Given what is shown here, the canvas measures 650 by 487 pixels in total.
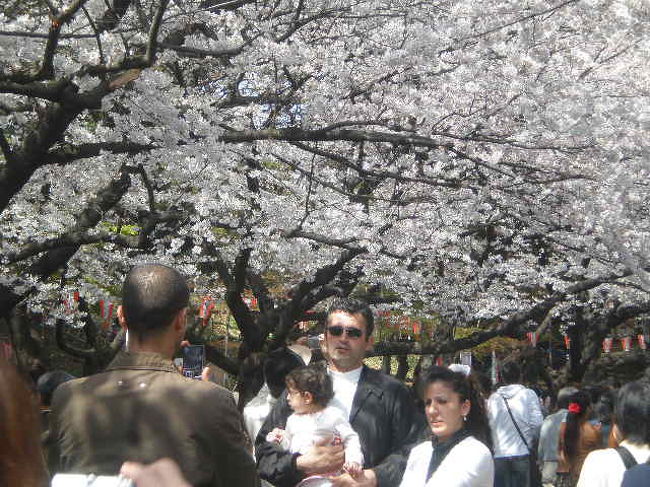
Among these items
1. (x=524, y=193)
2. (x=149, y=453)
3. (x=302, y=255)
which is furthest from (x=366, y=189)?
(x=149, y=453)

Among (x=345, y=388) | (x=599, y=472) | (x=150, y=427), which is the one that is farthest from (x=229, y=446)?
(x=599, y=472)

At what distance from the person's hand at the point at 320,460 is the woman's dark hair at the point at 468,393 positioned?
54 cm

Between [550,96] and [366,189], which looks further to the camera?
[366,189]

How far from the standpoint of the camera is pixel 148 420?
2225 millimetres

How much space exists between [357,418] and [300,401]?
0.87 feet

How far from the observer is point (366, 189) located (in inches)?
434

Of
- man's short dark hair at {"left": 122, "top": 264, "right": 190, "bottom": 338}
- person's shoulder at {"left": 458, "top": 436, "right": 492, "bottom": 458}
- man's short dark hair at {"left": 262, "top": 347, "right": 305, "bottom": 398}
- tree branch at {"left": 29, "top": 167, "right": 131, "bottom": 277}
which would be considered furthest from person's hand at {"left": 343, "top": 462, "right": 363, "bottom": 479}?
tree branch at {"left": 29, "top": 167, "right": 131, "bottom": 277}

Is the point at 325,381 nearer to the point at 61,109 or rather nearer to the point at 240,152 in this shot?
the point at 61,109

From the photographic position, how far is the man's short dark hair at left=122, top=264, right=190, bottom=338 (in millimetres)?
2412

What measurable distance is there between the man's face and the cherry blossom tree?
203cm

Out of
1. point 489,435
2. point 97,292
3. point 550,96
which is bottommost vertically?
point 489,435

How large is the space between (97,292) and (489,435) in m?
7.27

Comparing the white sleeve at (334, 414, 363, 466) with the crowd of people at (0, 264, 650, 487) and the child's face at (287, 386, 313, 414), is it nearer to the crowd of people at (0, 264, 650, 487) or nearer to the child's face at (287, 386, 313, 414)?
the crowd of people at (0, 264, 650, 487)

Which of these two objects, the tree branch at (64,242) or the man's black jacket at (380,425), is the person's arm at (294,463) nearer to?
the man's black jacket at (380,425)
